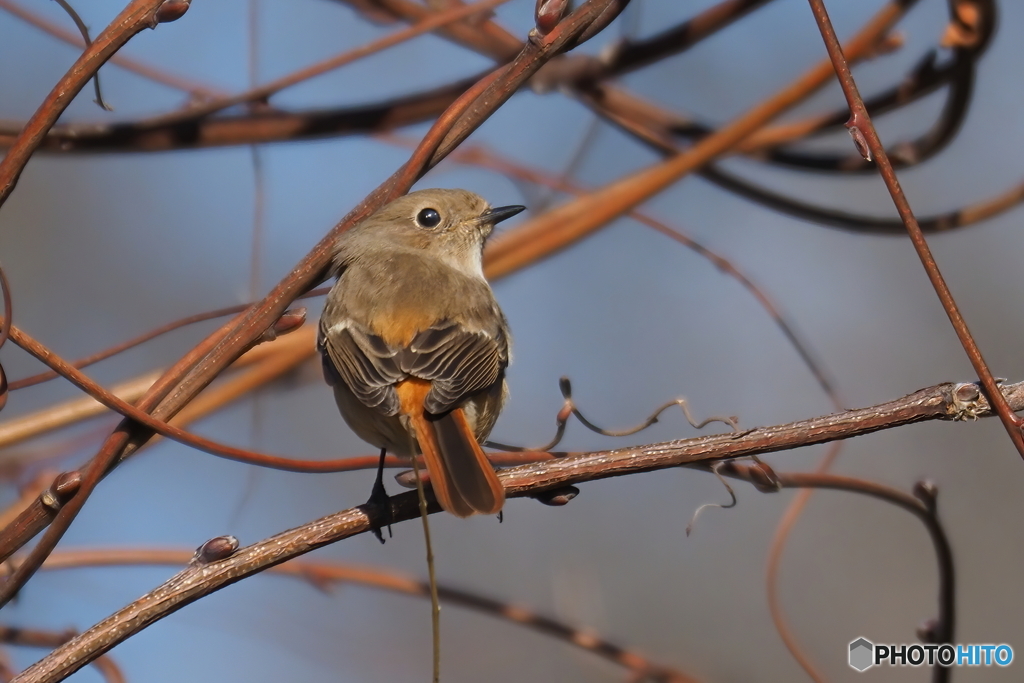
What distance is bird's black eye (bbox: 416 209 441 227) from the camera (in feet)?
10.5

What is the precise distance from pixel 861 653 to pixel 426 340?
198 centimetres

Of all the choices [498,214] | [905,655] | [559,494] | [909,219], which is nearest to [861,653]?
[905,655]

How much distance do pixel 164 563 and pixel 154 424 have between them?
2.40 ft

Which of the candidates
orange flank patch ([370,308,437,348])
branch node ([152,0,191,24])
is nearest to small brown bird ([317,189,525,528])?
orange flank patch ([370,308,437,348])

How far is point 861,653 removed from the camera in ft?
11.1

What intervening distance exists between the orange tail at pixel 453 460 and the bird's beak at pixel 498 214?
2.62 feet

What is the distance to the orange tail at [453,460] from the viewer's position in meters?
1.91

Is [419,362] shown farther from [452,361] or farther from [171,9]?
[171,9]

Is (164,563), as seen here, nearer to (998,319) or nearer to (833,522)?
(833,522)

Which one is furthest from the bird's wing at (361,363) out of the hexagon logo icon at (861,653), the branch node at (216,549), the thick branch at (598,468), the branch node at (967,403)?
the hexagon logo icon at (861,653)

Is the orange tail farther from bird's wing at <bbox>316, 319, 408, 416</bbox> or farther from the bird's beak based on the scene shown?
the bird's beak

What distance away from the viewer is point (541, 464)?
1.77m

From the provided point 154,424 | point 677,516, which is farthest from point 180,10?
point 677,516

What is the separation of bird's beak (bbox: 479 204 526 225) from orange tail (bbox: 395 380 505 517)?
2.62ft
